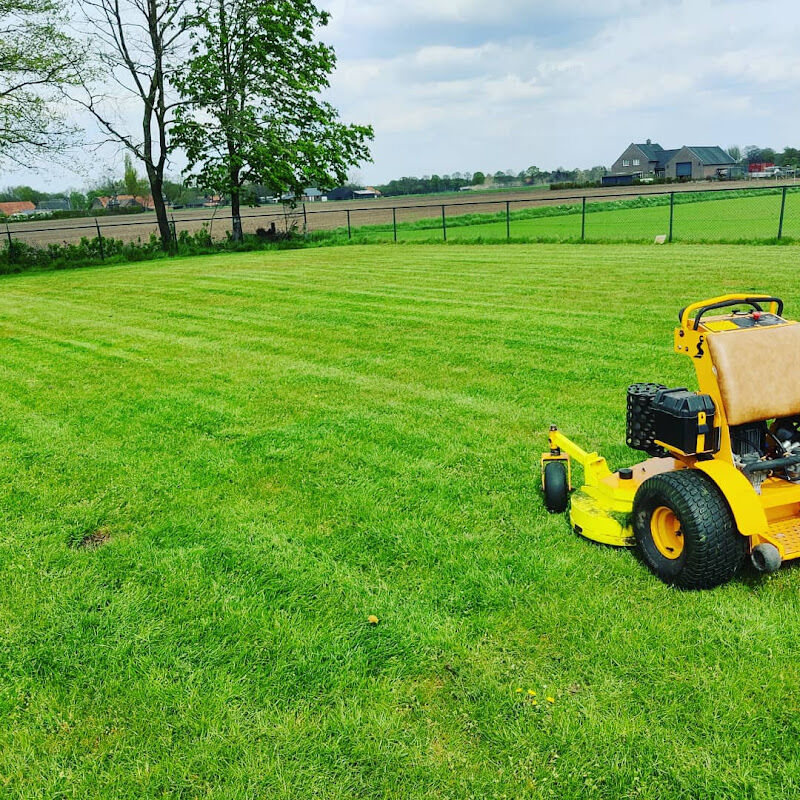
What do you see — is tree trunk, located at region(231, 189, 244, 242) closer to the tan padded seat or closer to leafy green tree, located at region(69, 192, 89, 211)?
the tan padded seat

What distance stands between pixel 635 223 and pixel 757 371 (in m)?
29.3

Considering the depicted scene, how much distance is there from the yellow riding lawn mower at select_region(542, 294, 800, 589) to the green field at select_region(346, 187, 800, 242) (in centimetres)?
1749

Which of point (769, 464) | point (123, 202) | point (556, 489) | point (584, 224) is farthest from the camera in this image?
point (123, 202)

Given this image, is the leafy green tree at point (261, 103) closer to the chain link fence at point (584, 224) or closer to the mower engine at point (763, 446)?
the chain link fence at point (584, 224)

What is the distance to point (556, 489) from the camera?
4.02 m

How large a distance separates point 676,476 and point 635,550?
55cm

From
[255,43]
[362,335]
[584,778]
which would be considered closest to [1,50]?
[255,43]

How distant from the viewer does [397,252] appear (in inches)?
832

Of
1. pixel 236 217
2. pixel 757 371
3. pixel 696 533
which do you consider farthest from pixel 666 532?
pixel 236 217

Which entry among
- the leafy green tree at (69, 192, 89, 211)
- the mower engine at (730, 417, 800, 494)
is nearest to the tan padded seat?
the mower engine at (730, 417, 800, 494)

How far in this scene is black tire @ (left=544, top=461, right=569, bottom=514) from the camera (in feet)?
13.2

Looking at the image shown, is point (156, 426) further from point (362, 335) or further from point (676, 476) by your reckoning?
point (676, 476)

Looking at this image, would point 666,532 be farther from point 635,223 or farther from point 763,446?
point 635,223

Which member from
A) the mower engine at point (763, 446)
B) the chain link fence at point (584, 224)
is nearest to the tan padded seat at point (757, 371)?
the mower engine at point (763, 446)
